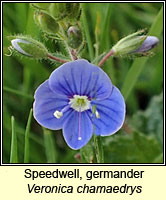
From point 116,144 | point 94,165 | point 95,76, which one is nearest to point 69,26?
point 95,76

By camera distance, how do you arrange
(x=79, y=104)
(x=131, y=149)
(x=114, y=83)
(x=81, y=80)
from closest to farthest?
1. (x=81, y=80)
2. (x=79, y=104)
3. (x=131, y=149)
4. (x=114, y=83)

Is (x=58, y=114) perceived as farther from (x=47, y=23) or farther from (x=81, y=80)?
(x=47, y=23)

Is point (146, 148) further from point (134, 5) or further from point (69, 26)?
point (134, 5)

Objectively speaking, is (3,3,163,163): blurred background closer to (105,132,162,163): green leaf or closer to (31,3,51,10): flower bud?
(105,132,162,163): green leaf

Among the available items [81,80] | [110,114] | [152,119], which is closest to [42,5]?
[81,80]

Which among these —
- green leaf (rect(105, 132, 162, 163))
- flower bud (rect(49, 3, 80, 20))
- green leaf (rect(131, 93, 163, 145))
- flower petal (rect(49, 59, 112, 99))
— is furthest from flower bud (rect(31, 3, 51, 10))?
green leaf (rect(131, 93, 163, 145))

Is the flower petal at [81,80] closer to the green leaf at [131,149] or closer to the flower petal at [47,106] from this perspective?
the flower petal at [47,106]
